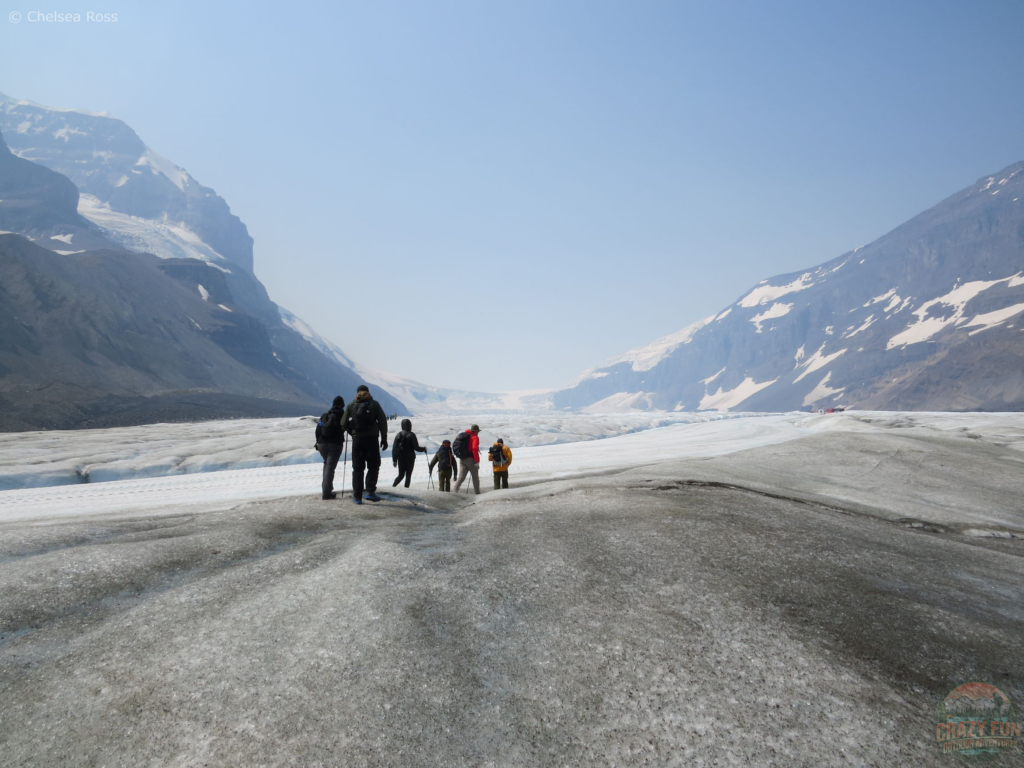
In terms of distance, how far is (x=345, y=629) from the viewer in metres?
5.05

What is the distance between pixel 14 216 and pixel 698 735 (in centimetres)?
24317

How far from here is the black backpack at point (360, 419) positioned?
1110 centimetres

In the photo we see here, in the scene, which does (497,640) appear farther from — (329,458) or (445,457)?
(445,457)

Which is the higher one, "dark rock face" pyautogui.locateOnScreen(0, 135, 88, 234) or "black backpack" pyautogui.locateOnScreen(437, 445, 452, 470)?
"dark rock face" pyautogui.locateOnScreen(0, 135, 88, 234)

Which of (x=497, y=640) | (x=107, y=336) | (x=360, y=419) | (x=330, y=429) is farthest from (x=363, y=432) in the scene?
(x=107, y=336)

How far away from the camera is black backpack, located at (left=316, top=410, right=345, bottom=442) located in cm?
1127

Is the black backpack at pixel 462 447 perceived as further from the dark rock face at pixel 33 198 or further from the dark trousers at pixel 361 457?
the dark rock face at pixel 33 198

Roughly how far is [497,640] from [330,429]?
758 cm

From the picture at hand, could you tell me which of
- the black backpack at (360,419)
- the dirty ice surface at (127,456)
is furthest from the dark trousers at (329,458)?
the dirty ice surface at (127,456)

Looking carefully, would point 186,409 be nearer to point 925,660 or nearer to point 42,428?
point 42,428

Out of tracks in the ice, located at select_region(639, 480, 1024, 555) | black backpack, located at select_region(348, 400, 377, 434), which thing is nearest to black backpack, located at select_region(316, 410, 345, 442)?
black backpack, located at select_region(348, 400, 377, 434)

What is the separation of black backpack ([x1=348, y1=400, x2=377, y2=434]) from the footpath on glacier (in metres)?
2.34

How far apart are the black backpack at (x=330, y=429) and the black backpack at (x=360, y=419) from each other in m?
0.40

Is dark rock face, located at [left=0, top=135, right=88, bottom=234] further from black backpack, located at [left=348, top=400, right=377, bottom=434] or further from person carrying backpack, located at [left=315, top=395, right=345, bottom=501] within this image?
black backpack, located at [left=348, top=400, right=377, bottom=434]
